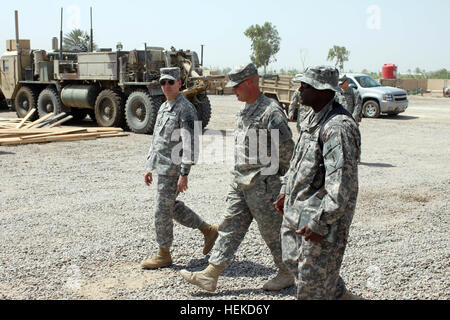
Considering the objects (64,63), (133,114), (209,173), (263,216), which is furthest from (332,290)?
(64,63)

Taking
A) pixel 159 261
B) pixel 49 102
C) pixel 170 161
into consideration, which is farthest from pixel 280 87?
pixel 159 261

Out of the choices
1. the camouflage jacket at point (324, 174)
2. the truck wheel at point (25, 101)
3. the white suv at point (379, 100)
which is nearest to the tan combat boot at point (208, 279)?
the camouflage jacket at point (324, 174)

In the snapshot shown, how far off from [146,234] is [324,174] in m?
2.92

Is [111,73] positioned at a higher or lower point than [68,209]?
higher

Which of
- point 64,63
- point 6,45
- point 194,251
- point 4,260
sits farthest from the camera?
point 6,45

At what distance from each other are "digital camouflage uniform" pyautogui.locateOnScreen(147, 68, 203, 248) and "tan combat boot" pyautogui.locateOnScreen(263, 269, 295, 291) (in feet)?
3.16

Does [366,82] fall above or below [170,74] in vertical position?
above

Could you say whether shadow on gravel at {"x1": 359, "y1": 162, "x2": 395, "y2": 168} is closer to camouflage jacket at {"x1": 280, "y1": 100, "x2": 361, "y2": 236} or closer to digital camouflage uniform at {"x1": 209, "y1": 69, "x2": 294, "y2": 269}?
digital camouflage uniform at {"x1": 209, "y1": 69, "x2": 294, "y2": 269}

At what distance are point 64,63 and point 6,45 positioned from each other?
11.8 ft

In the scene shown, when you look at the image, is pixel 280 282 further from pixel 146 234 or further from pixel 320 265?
pixel 146 234

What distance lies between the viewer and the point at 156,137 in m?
4.50

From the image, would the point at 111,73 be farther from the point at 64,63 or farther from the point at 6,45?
the point at 6,45

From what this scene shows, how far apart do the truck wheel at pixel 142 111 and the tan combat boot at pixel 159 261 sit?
364 inches

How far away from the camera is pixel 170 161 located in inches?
170
